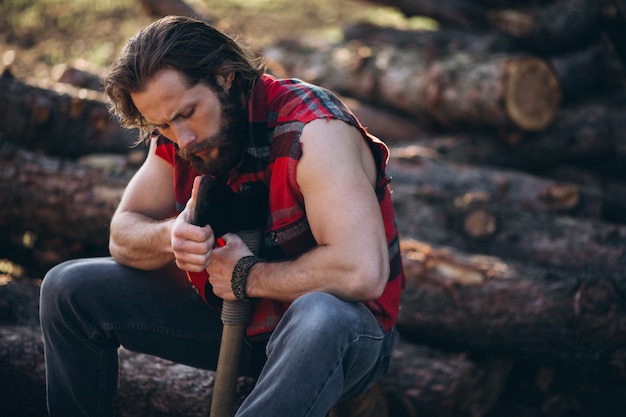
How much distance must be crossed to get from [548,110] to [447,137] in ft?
2.79

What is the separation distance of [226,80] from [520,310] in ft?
6.45

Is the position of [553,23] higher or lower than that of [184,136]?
higher

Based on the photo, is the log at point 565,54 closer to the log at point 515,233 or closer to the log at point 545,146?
the log at point 545,146

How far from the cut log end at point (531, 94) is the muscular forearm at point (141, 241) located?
356 cm

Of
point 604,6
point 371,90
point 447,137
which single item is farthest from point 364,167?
point 604,6

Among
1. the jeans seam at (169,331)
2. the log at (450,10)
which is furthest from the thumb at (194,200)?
the log at (450,10)

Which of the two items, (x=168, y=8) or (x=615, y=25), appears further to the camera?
(x=168, y=8)

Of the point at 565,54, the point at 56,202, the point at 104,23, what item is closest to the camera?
the point at 56,202

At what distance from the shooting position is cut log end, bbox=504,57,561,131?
18.5 ft

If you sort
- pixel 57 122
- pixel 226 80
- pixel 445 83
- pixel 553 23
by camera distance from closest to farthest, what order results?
pixel 226 80 → pixel 57 122 → pixel 445 83 → pixel 553 23

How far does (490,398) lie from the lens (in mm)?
3803

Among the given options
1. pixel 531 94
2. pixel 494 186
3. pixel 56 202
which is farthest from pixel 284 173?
pixel 531 94

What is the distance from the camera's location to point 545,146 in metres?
5.84

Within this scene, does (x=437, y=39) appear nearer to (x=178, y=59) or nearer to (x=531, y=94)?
(x=531, y=94)
